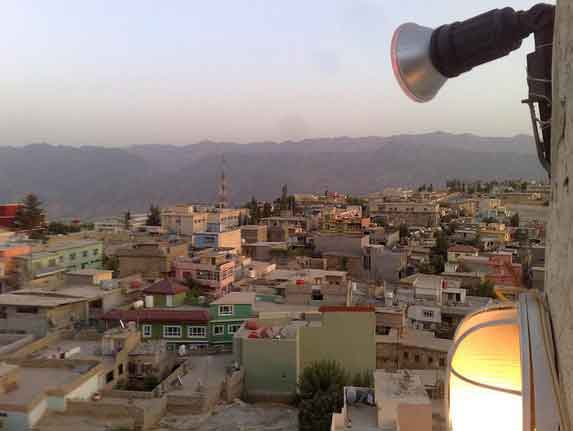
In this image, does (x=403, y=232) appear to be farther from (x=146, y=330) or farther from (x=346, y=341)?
(x=346, y=341)

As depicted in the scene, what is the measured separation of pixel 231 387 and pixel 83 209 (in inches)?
3653

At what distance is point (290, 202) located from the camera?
47938mm

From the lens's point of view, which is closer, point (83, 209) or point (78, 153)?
point (83, 209)

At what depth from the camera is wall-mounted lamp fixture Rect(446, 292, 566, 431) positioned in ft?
3.15

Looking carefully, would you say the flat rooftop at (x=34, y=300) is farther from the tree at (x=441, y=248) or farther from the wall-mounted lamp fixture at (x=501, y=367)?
the tree at (x=441, y=248)

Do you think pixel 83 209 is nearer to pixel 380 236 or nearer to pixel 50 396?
pixel 380 236

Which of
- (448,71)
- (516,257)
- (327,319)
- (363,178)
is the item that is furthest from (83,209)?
(448,71)

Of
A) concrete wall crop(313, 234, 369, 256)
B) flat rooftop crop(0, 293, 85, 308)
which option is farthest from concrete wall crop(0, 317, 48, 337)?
concrete wall crop(313, 234, 369, 256)

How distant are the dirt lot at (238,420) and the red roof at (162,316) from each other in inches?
129

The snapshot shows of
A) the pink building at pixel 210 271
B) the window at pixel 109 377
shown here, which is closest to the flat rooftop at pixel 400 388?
the window at pixel 109 377

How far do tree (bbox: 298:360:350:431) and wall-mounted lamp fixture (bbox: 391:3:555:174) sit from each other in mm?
9449

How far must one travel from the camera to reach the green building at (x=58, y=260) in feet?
64.7

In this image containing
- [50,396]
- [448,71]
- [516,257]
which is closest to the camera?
[448,71]

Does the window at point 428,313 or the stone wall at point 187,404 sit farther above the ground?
the window at point 428,313
